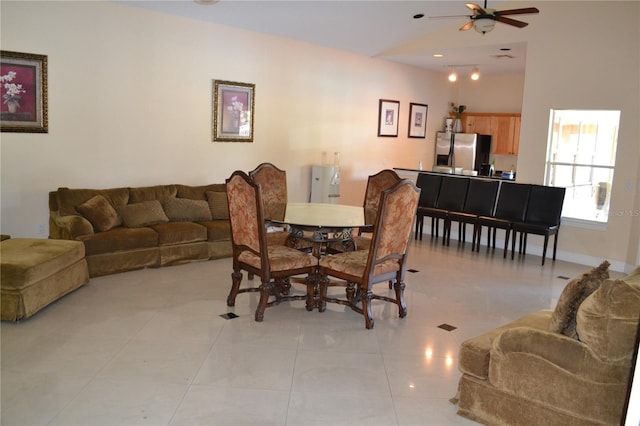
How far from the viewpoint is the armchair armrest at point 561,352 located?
234 cm

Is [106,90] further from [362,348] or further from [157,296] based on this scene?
[362,348]

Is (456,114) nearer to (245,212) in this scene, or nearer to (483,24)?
(483,24)

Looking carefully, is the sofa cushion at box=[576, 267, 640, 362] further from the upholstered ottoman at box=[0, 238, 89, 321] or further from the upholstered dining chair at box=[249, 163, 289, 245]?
the upholstered ottoman at box=[0, 238, 89, 321]

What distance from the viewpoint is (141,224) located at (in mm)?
5461

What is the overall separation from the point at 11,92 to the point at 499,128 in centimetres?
801

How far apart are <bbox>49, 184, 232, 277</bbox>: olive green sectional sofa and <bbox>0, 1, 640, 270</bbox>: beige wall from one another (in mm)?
337

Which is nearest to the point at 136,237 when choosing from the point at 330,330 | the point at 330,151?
the point at 330,330

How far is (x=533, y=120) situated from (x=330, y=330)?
4.49 m

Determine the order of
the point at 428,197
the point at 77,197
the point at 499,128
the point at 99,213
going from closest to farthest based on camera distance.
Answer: the point at 99,213
the point at 77,197
the point at 428,197
the point at 499,128

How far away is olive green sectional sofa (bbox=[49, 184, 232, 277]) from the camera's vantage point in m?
4.97

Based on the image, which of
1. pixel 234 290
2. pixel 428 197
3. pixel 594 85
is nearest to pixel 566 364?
pixel 234 290

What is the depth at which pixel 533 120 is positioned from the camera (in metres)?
6.84

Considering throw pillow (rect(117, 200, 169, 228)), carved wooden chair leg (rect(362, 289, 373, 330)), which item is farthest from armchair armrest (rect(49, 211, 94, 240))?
carved wooden chair leg (rect(362, 289, 373, 330))

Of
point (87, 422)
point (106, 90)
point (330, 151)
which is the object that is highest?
point (106, 90)
